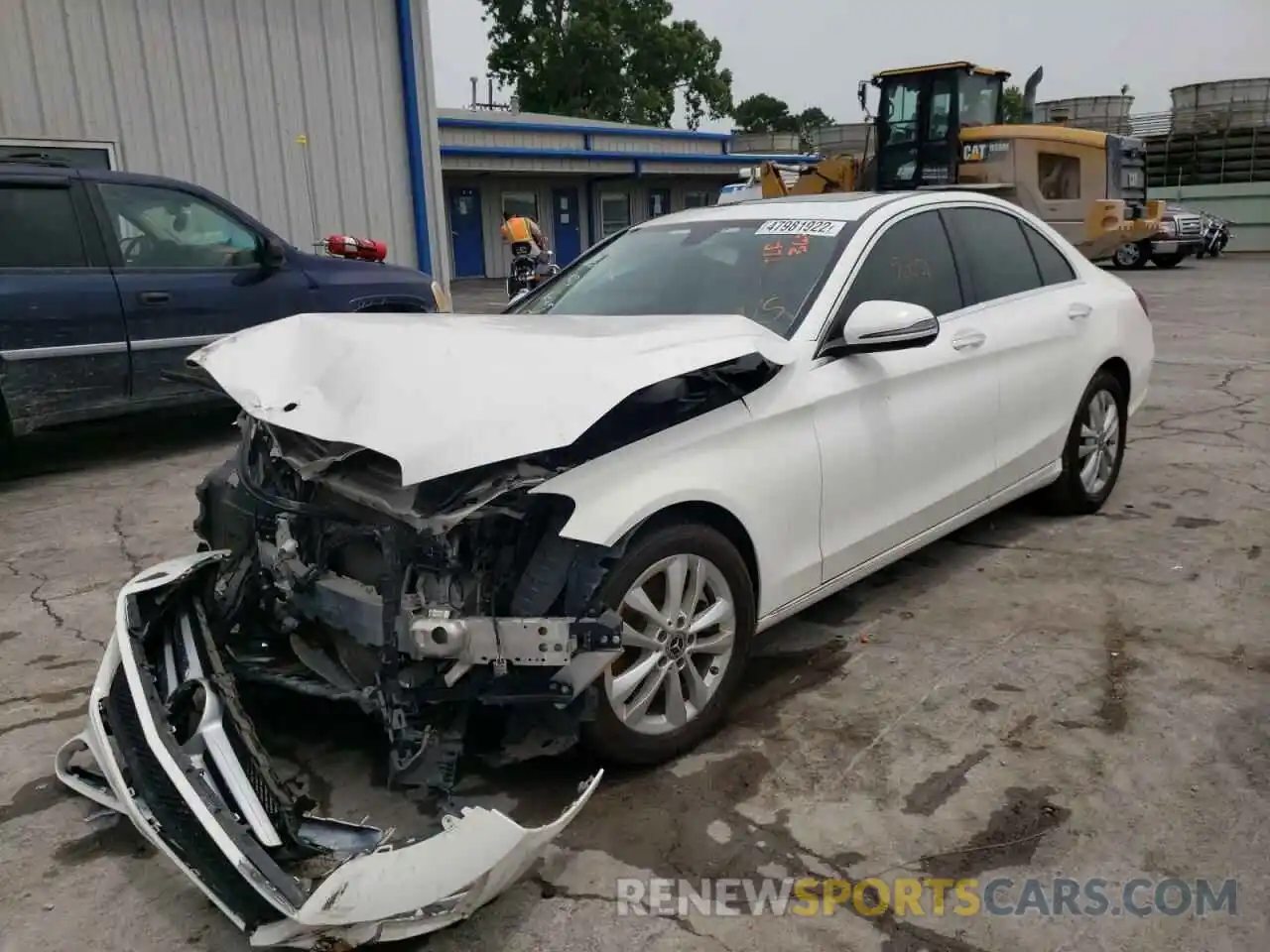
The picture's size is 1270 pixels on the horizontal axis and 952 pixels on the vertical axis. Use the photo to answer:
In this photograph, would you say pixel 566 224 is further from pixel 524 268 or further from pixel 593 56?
pixel 593 56

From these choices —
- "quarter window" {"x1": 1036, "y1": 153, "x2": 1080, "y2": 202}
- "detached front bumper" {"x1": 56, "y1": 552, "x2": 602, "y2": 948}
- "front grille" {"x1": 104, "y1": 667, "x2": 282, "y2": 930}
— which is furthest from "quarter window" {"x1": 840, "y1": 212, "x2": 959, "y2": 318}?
"quarter window" {"x1": 1036, "y1": 153, "x2": 1080, "y2": 202}

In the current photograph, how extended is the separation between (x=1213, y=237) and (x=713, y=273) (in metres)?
26.2

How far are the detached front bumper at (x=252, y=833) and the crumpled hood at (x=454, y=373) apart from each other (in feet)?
2.42

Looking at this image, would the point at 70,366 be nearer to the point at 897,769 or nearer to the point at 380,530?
the point at 380,530

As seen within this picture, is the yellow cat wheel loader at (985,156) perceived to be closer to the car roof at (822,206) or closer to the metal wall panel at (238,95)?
the metal wall panel at (238,95)

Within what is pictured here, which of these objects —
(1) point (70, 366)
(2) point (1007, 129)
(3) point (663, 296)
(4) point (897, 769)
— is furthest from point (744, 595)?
(2) point (1007, 129)

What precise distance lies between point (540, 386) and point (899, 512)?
1640 millimetres

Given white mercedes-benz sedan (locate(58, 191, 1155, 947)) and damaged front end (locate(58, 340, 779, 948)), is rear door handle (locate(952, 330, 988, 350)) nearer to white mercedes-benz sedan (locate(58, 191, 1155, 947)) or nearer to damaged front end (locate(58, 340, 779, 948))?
white mercedes-benz sedan (locate(58, 191, 1155, 947))

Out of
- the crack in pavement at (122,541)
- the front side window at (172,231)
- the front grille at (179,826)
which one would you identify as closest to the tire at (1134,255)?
the front side window at (172,231)

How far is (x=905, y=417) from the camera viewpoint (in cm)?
365

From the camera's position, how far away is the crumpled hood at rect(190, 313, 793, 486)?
8.11ft

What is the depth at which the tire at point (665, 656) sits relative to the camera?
8.89 feet

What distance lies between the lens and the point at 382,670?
2514 millimetres

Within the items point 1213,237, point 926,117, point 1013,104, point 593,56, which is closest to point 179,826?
point 926,117
